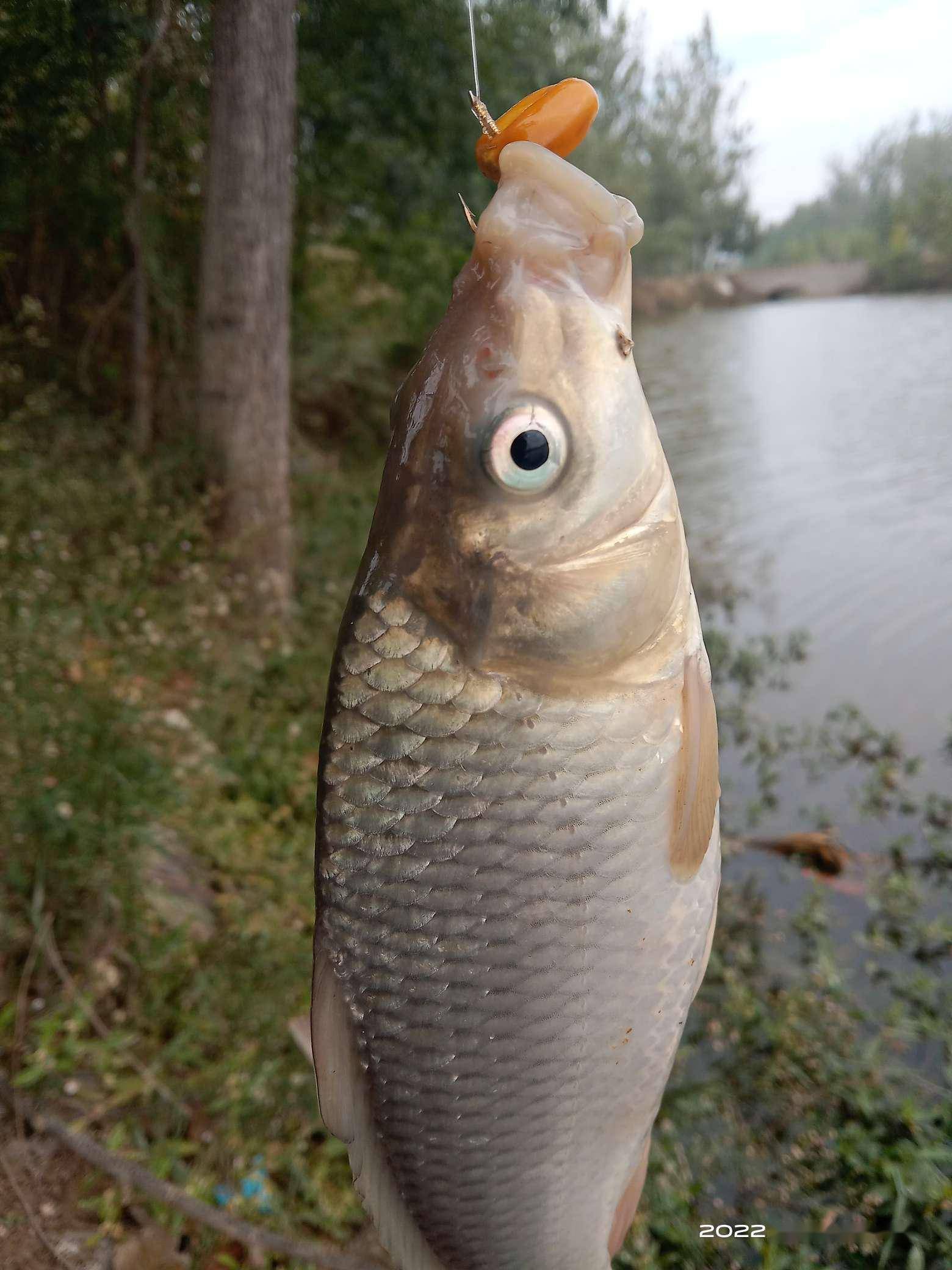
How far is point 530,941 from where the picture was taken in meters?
0.87

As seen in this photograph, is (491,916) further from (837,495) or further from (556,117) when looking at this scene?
(837,495)

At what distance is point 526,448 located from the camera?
80cm

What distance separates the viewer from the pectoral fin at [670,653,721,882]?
0.90 m

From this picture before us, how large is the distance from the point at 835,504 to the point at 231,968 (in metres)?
7.16

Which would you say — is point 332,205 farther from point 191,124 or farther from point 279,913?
point 279,913

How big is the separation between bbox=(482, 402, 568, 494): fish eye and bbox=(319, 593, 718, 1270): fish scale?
0.54ft

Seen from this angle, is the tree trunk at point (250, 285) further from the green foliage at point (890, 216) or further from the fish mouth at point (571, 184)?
the green foliage at point (890, 216)

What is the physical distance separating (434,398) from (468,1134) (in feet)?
2.60

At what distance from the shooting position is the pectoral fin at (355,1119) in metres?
0.94

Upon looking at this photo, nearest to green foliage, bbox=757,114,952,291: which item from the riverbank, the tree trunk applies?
the riverbank

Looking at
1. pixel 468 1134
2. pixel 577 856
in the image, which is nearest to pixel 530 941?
pixel 577 856

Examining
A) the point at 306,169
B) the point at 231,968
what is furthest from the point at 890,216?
the point at 231,968

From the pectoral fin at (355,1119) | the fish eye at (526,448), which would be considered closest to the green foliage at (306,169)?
the fish eye at (526,448)

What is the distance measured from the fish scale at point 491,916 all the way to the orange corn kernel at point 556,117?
0.47m
